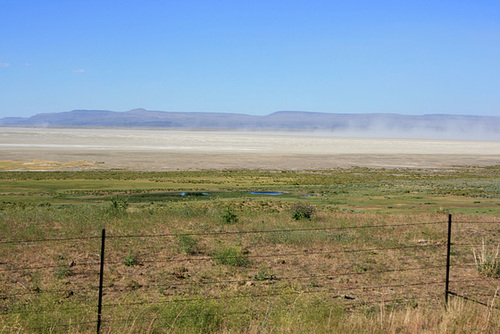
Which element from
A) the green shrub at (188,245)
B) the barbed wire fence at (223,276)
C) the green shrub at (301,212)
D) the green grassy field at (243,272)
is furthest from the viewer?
the green shrub at (301,212)

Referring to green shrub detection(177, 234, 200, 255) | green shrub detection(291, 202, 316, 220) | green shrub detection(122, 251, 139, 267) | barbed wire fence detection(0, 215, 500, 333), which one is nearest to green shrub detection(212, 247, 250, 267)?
barbed wire fence detection(0, 215, 500, 333)

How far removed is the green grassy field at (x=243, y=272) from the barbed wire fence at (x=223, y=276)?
0.04 metres

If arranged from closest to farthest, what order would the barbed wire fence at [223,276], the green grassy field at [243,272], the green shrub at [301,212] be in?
the green grassy field at [243,272], the barbed wire fence at [223,276], the green shrub at [301,212]

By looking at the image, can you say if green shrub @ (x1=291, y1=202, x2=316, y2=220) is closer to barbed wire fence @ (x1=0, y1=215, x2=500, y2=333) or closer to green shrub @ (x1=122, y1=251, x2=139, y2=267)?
barbed wire fence @ (x1=0, y1=215, x2=500, y2=333)

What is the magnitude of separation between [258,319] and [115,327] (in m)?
2.60

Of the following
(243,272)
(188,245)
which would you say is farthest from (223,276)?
(188,245)

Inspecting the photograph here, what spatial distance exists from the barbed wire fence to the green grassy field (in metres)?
0.04

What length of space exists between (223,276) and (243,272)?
653 millimetres

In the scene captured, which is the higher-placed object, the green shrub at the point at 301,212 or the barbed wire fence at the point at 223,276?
the green shrub at the point at 301,212

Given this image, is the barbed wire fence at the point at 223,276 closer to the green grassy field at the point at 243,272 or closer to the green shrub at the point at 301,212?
the green grassy field at the point at 243,272

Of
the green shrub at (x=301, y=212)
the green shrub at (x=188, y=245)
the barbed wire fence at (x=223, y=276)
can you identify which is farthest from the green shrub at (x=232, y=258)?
the green shrub at (x=301, y=212)

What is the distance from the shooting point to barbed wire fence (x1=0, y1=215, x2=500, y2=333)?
9.67m

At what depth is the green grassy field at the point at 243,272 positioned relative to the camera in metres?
8.70

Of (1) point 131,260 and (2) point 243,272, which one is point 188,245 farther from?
(2) point 243,272
